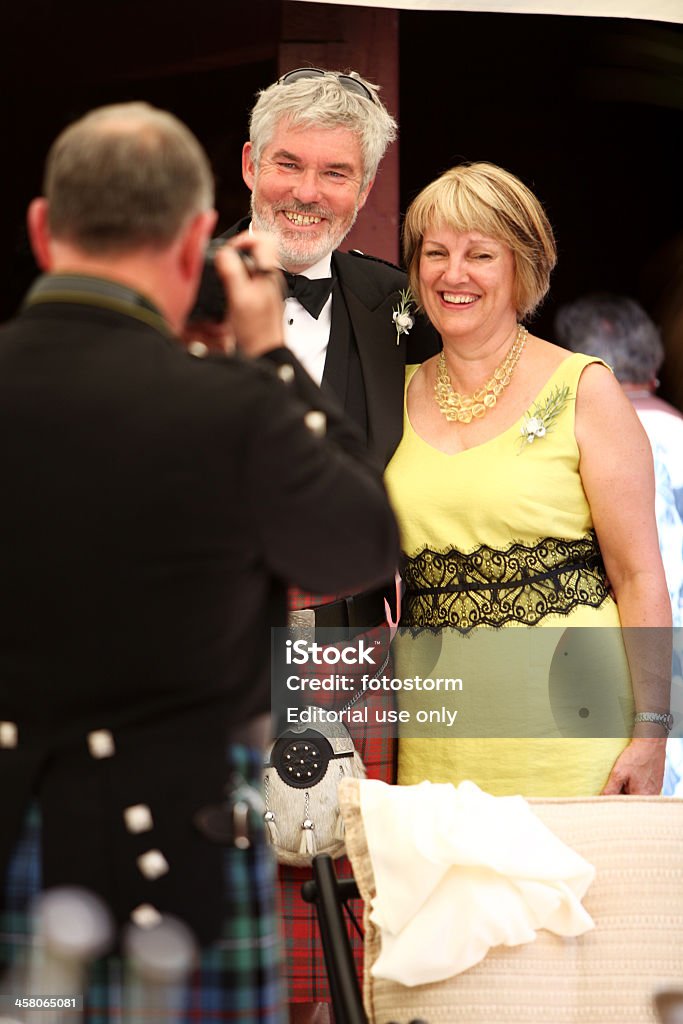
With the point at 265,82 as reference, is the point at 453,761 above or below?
below

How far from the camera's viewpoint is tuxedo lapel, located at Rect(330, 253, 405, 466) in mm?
2520

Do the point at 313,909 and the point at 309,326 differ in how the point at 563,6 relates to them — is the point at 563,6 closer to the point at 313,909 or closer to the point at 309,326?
the point at 309,326

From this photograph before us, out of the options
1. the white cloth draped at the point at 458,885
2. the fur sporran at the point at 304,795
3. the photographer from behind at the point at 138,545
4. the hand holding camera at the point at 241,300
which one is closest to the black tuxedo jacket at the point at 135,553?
the photographer from behind at the point at 138,545

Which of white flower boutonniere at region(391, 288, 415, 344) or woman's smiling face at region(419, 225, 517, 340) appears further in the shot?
white flower boutonniere at region(391, 288, 415, 344)

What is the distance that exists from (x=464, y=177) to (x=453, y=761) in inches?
43.7

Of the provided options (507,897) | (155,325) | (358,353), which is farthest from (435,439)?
(155,325)

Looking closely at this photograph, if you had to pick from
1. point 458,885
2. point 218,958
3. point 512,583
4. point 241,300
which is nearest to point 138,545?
point 241,300

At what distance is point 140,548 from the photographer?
122cm

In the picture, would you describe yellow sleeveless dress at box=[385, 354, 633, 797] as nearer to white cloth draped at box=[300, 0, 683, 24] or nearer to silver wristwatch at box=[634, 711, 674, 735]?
silver wristwatch at box=[634, 711, 674, 735]

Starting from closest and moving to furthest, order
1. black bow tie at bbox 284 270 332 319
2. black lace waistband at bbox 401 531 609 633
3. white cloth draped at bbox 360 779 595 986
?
white cloth draped at bbox 360 779 595 986 → black lace waistband at bbox 401 531 609 633 → black bow tie at bbox 284 270 332 319

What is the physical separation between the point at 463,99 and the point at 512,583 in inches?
53.9

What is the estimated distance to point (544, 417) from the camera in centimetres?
240

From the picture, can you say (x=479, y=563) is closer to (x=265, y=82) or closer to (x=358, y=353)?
(x=358, y=353)

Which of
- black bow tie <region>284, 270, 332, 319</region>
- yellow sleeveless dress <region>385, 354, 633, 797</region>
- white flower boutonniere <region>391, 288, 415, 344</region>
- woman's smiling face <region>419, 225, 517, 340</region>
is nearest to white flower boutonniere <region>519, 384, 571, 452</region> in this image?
yellow sleeveless dress <region>385, 354, 633, 797</region>
